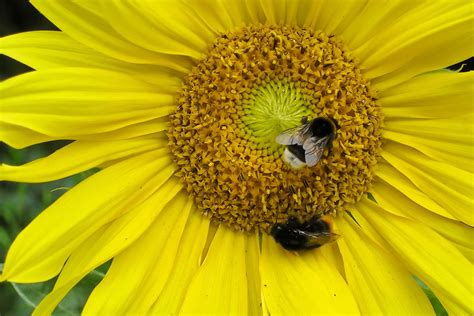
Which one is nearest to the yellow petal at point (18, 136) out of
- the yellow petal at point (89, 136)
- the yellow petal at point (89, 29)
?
the yellow petal at point (89, 136)

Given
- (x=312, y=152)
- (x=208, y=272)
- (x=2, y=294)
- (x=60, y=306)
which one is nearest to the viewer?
(x=312, y=152)

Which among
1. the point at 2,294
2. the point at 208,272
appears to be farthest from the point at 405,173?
the point at 2,294

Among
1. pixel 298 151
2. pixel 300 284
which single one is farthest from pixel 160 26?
pixel 300 284

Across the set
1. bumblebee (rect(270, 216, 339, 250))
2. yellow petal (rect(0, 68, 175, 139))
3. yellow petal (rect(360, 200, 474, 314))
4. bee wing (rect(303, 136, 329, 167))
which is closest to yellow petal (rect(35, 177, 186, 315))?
yellow petal (rect(0, 68, 175, 139))

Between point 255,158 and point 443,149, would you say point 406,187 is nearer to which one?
point 443,149

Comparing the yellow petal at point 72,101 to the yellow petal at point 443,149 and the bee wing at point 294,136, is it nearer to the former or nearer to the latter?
the bee wing at point 294,136

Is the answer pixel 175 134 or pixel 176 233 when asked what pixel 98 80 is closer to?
pixel 175 134
